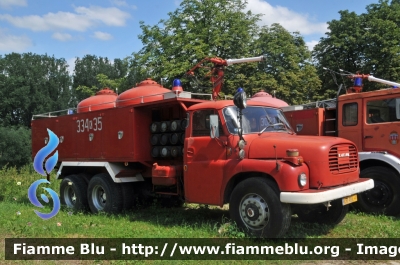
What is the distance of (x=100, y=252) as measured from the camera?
639 cm

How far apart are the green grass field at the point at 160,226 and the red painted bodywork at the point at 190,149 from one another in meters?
0.72

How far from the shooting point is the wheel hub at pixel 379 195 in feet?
29.1

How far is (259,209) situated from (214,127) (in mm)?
1707

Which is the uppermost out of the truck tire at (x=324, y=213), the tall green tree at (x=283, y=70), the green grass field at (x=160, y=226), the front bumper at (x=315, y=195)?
the tall green tree at (x=283, y=70)

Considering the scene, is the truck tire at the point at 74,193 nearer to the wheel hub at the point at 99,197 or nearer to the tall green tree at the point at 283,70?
the wheel hub at the point at 99,197

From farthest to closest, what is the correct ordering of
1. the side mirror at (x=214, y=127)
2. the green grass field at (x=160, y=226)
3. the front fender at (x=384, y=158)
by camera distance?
the front fender at (x=384, y=158)
the side mirror at (x=214, y=127)
the green grass field at (x=160, y=226)

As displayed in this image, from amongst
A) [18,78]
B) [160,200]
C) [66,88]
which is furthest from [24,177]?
[66,88]

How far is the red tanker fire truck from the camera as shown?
646cm

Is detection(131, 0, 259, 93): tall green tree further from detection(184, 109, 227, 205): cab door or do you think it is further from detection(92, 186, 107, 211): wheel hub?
detection(184, 109, 227, 205): cab door

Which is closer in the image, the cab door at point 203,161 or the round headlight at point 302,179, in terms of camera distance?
the round headlight at point 302,179

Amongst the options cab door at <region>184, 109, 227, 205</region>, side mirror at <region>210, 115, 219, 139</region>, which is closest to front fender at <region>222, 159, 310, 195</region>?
cab door at <region>184, 109, 227, 205</region>

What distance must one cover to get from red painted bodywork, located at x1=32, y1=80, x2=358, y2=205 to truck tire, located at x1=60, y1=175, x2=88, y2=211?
0.59 m

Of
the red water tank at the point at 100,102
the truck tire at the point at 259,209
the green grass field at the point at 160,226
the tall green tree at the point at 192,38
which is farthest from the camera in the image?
the tall green tree at the point at 192,38

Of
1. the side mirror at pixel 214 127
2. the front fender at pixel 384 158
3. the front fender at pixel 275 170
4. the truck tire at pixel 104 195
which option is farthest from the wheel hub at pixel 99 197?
the front fender at pixel 384 158
